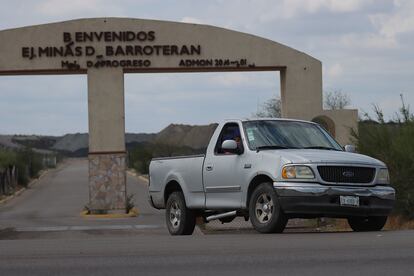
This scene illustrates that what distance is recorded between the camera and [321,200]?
13.6m

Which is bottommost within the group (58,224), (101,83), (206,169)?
(58,224)

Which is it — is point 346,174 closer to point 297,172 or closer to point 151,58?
point 297,172

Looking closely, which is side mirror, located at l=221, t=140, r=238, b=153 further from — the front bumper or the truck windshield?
the front bumper

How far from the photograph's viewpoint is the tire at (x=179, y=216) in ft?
52.6

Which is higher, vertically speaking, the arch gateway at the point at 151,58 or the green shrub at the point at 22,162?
the arch gateway at the point at 151,58

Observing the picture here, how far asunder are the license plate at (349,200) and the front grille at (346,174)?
0.29m

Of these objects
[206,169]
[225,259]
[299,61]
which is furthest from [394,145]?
[225,259]

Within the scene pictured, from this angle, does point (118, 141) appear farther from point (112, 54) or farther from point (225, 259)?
point (225, 259)

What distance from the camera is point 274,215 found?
45.2 feet

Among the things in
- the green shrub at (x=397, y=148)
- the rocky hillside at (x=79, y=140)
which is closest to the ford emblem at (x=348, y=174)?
the green shrub at (x=397, y=148)

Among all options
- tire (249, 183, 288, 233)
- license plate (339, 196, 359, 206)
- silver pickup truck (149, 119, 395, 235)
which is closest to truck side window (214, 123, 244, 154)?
silver pickup truck (149, 119, 395, 235)

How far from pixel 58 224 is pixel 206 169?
1146 centimetres

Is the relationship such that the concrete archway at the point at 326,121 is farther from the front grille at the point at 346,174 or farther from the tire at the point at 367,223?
the front grille at the point at 346,174

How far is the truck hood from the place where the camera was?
540 inches
